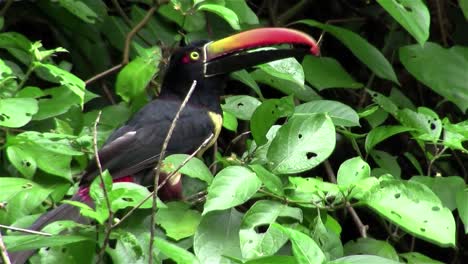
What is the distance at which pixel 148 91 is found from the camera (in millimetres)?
4320

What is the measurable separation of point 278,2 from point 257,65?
39.6 inches

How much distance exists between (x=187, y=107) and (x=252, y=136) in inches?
29.2

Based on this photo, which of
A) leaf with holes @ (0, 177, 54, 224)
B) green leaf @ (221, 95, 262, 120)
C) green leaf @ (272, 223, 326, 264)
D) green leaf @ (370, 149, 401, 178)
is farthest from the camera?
green leaf @ (370, 149, 401, 178)

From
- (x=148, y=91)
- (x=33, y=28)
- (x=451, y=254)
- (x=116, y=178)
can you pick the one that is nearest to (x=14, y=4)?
(x=33, y=28)

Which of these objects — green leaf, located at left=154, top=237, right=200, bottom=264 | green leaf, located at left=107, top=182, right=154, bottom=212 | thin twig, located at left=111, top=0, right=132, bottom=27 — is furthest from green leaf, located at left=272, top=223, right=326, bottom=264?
thin twig, located at left=111, top=0, right=132, bottom=27

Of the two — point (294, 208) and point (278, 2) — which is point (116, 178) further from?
point (278, 2)

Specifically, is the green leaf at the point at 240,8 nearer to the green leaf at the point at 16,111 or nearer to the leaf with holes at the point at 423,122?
the leaf with holes at the point at 423,122

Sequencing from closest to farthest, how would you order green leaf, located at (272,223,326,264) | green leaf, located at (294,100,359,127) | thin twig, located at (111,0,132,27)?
green leaf, located at (272,223,326,264), green leaf, located at (294,100,359,127), thin twig, located at (111,0,132,27)

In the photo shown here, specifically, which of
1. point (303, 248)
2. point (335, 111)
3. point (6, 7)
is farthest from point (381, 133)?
point (6, 7)

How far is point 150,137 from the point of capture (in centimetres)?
386

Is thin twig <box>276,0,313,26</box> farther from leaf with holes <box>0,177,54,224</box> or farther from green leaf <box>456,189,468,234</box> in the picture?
leaf with holes <box>0,177,54,224</box>

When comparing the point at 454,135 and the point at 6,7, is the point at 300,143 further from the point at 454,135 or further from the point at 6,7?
the point at 6,7

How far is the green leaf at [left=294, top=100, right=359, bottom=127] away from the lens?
3.53 meters

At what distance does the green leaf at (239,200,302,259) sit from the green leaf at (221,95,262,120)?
2.42 ft
